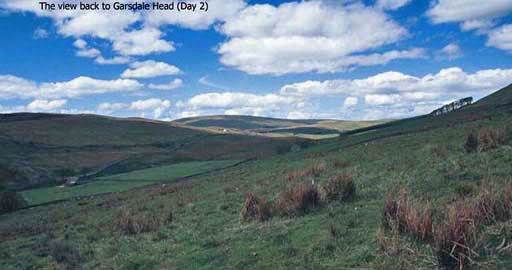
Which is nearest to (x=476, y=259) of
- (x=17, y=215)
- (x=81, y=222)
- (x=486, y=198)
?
(x=486, y=198)

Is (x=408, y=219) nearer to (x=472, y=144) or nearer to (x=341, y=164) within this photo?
(x=472, y=144)

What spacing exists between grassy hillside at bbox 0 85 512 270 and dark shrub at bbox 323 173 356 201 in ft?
0.15

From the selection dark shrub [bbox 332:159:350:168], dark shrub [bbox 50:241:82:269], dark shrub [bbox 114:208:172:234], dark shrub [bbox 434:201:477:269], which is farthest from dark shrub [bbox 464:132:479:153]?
dark shrub [bbox 50:241:82:269]

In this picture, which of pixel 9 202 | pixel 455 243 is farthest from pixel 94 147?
pixel 455 243

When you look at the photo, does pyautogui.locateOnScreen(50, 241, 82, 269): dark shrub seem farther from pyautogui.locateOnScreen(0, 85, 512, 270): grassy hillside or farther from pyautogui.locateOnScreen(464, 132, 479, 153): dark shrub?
pyautogui.locateOnScreen(464, 132, 479, 153): dark shrub

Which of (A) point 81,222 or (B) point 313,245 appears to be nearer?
(B) point 313,245

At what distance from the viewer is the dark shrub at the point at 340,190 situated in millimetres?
12516

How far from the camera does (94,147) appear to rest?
97.7 meters

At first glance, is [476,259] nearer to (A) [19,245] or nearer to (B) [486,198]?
(B) [486,198]

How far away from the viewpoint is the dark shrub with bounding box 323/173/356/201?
12.5m

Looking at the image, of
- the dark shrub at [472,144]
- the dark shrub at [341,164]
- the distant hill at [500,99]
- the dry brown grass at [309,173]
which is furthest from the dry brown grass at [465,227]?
the distant hill at [500,99]

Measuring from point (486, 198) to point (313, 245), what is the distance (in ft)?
11.3

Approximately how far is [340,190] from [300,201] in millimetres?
1474

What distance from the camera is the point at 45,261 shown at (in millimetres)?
12422
